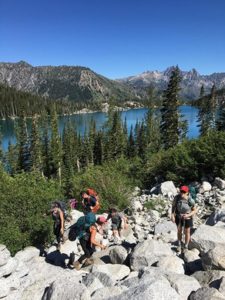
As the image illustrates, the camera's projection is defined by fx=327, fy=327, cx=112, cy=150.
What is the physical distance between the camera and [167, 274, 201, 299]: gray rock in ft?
24.5

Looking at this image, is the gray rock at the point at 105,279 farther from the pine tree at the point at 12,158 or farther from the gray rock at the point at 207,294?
the pine tree at the point at 12,158

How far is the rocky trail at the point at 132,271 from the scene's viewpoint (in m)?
7.40

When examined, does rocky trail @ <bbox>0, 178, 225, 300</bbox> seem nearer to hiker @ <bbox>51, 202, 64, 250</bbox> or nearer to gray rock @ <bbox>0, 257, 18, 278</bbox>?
gray rock @ <bbox>0, 257, 18, 278</bbox>

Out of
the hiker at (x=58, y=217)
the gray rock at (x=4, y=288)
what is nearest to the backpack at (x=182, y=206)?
the hiker at (x=58, y=217)

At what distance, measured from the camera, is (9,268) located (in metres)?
9.08

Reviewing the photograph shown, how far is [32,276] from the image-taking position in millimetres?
9641

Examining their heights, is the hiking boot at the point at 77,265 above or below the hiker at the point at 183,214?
below

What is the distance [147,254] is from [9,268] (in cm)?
393

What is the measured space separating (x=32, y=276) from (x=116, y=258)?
103 inches

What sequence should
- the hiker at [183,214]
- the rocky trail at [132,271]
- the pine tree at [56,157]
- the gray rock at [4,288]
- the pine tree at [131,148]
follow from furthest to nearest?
the pine tree at [131,148] → the pine tree at [56,157] → the hiker at [183,214] → the gray rock at [4,288] → the rocky trail at [132,271]

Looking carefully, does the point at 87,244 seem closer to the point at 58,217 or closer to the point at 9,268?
the point at 58,217

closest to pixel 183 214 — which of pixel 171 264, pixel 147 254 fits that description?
pixel 147 254

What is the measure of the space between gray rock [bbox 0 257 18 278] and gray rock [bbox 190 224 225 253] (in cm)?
535

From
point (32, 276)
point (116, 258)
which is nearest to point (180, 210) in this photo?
point (116, 258)
